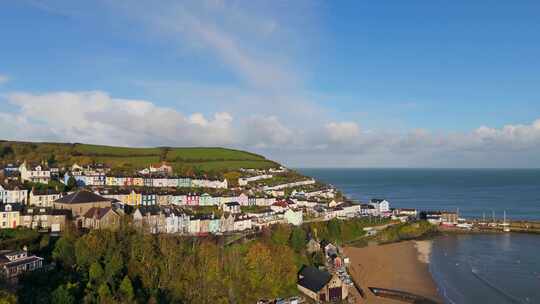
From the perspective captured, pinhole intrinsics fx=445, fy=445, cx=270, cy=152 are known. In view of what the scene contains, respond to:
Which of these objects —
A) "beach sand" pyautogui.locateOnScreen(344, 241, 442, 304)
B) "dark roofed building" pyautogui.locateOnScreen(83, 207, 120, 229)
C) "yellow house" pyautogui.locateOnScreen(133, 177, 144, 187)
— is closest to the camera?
"beach sand" pyautogui.locateOnScreen(344, 241, 442, 304)

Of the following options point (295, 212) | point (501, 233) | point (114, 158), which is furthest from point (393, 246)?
point (114, 158)

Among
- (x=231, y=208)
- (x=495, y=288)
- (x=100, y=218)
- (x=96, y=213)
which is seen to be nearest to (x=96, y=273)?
(x=100, y=218)

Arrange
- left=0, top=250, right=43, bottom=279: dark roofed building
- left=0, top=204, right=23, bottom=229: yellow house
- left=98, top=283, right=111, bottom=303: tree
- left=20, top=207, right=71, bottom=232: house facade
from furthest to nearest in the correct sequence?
left=20, top=207, right=71, bottom=232: house facade
left=0, top=204, right=23, bottom=229: yellow house
left=0, top=250, right=43, bottom=279: dark roofed building
left=98, top=283, right=111, bottom=303: tree

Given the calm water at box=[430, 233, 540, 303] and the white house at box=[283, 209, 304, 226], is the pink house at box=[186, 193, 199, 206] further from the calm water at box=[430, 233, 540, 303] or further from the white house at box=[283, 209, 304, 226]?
the calm water at box=[430, 233, 540, 303]

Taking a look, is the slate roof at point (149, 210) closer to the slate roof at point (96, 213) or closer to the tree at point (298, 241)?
the slate roof at point (96, 213)

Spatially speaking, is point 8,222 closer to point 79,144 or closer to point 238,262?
point 238,262

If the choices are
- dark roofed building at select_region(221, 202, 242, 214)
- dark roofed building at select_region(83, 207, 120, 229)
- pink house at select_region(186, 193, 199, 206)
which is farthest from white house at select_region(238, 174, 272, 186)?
dark roofed building at select_region(83, 207, 120, 229)

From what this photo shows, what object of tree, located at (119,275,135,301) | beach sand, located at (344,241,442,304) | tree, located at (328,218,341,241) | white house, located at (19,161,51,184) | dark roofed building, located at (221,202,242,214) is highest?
white house, located at (19,161,51,184)
